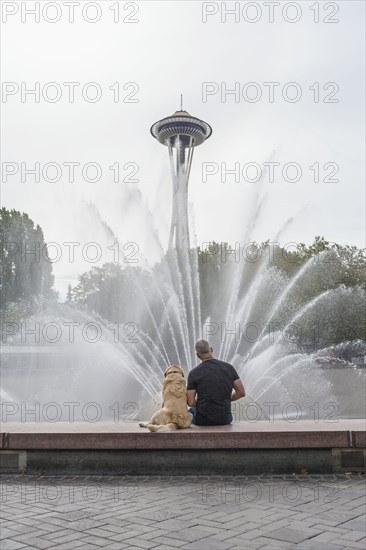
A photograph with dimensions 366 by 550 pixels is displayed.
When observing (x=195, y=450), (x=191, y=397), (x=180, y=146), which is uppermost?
(x=180, y=146)

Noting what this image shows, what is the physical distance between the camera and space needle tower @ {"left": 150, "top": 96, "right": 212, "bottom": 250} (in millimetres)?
48281

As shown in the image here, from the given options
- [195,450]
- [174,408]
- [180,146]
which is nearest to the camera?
[195,450]

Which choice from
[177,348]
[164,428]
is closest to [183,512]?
[164,428]

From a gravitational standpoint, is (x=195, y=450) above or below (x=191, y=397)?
below

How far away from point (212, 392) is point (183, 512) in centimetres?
212

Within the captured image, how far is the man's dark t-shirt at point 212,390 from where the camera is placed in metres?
7.00

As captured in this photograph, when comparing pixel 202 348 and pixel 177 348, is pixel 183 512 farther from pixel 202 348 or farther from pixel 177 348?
pixel 177 348

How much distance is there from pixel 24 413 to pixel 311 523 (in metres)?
11.3

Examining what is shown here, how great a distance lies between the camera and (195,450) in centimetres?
649

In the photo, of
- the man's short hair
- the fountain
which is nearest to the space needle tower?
the fountain

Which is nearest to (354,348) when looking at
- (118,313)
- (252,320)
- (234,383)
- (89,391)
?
(252,320)

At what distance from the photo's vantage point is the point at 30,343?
31.7m

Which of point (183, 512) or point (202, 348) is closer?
point (183, 512)

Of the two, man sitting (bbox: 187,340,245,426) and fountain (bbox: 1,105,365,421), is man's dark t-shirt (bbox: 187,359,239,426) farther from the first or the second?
fountain (bbox: 1,105,365,421)
